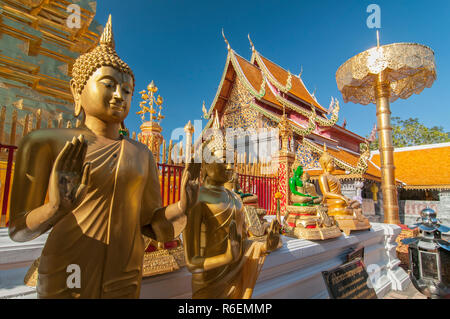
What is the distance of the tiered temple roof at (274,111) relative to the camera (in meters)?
9.97

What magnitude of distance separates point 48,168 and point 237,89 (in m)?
11.7

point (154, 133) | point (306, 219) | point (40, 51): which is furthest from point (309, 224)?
point (40, 51)

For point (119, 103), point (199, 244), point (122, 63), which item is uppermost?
point (122, 63)

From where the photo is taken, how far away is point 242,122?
11.5 meters

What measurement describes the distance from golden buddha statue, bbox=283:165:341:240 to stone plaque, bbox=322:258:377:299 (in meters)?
0.56

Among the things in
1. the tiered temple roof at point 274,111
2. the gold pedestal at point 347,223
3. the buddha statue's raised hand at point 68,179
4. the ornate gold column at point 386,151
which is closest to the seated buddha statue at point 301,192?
the gold pedestal at point 347,223

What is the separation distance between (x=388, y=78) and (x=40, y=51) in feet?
28.4

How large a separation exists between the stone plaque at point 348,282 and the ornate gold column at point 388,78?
207 inches

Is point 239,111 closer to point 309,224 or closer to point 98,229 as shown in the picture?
point 309,224

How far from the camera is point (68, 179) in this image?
76 centimetres

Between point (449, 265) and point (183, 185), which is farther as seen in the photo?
point (449, 265)
